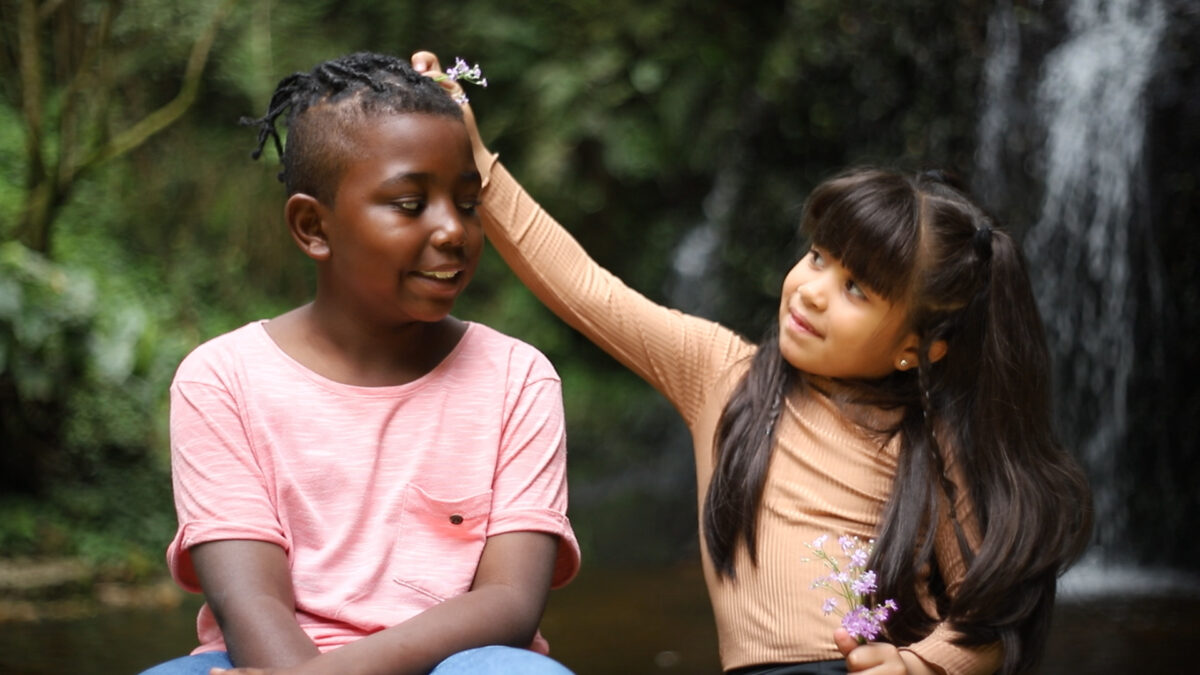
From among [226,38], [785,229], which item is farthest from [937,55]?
[226,38]

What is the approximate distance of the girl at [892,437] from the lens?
2.17m

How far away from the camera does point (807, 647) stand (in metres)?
2.17

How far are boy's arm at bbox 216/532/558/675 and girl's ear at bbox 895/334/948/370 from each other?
702mm

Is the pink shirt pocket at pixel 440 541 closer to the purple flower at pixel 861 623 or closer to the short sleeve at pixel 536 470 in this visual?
the short sleeve at pixel 536 470

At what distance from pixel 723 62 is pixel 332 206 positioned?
18.3ft

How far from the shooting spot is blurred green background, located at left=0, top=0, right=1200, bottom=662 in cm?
474

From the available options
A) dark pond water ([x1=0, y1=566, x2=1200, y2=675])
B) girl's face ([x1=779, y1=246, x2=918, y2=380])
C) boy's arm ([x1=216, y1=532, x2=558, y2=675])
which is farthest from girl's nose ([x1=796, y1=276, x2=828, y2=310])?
dark pond water ([x1=0, y1=566, x2=1200, y2=675])

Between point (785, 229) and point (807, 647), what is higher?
point (785, 229)

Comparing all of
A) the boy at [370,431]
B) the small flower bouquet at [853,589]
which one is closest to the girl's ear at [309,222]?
the boy at [370,431]

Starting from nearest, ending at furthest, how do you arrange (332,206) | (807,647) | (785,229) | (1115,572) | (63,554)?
(332,206) < (807,647) < (63,554) < (1115,572) < (785,229)

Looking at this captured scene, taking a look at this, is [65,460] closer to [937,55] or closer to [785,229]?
[785,229]

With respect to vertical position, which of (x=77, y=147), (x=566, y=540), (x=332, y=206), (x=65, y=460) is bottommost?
(x=65, y=460)

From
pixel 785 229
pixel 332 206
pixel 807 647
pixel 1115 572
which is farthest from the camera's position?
pixel 785 229

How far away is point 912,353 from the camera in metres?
2.29
